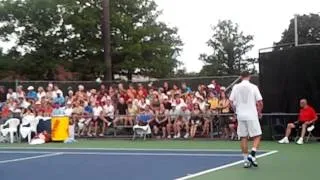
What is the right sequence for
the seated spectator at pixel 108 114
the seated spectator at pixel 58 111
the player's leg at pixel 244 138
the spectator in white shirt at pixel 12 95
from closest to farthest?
the player's leg at pixel 244 138, the seated spectator at pixel 58 111, the seated spectator at pixel 108 114, the spectator in white shirt at pixel 12 95

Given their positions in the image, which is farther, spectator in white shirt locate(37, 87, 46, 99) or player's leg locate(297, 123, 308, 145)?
spectator in white shirt locate(37, 87, 46, 99)

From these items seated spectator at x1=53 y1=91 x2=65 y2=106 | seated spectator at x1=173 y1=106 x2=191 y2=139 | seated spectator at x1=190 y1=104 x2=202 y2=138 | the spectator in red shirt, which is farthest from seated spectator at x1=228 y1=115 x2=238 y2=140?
seated spectator at x1=53 y1=91 x2=65 y2=106

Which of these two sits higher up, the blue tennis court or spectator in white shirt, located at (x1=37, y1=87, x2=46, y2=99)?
spectator in white shirt, located at (x1=37, y1=87, x2=46, y2=99)

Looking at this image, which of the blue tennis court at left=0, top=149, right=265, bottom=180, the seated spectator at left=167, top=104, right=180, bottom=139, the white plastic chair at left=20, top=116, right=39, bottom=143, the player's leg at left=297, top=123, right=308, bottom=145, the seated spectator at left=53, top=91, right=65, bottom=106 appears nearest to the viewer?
the blue tennis court at left=0, top=149, right=265, bottom=180

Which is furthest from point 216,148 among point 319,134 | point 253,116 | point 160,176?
point 160,176

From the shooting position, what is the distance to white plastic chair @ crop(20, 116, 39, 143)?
76.2ft

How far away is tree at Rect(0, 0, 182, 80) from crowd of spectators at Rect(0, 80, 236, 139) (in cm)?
1498

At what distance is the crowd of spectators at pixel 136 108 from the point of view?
72.2 ft

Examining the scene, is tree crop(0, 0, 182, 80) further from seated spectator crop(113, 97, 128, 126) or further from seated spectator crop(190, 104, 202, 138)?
seated spectator crop(190, 104, 202, 138)

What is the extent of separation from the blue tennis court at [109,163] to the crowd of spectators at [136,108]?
14.9 feet

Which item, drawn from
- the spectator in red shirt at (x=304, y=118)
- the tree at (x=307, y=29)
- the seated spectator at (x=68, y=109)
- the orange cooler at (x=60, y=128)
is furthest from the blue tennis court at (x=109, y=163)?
the tree at (x=307, y=29)

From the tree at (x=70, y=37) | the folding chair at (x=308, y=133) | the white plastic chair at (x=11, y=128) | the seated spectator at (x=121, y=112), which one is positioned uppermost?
the tree at (x=70, y=37)

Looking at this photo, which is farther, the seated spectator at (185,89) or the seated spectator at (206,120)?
the seated spectator at (185,89)

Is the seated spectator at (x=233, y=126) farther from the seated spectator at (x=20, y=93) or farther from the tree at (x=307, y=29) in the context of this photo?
the tree at (x=307, y=29)
